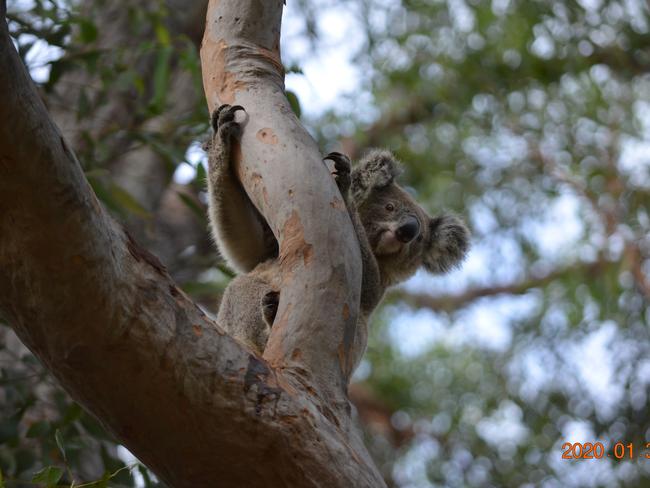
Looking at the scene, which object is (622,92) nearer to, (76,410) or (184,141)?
(184,141)

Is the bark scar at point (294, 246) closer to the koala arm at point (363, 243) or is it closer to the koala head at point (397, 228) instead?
the koala arm at point (363, 243)

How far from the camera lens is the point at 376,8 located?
5.90 metres

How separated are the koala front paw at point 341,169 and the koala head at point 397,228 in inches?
35.8

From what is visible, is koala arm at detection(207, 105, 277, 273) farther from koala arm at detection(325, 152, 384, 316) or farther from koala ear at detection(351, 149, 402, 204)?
koala ear at detection(351, 149, 402, 204)

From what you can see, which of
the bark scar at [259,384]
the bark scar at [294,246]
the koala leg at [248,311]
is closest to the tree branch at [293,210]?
the bark scar at [294,246]

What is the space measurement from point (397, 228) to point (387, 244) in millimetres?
67

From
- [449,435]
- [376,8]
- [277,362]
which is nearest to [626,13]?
[376,8]

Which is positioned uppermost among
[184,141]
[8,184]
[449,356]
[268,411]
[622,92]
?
[622,92]

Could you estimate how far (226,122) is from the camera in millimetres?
2035

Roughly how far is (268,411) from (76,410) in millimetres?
1415

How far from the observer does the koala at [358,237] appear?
7.18 feet

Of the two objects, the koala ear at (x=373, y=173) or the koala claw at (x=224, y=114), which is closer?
the koala claw at (x=224, y=114)

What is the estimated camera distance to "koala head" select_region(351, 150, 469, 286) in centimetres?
310

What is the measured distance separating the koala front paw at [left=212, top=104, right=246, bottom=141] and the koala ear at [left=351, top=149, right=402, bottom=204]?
1.10 metres
